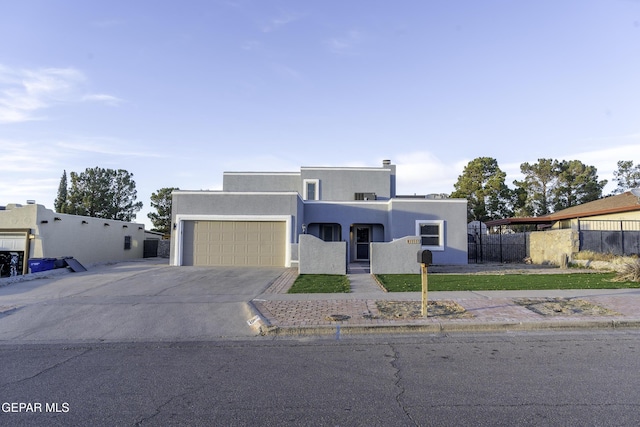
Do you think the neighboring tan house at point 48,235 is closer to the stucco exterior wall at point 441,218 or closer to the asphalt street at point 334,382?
the asphalt street at point 334,382

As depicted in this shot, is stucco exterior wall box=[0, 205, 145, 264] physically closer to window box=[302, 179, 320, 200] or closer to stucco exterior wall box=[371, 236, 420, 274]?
window box=[302, 179, 320, 200]

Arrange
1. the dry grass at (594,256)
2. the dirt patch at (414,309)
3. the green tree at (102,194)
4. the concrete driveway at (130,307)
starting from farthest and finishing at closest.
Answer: the green tree at (102,194) → the dry grass at (594,256) → the dirt patch at (414,309) → the concrete driveway at (130,307)

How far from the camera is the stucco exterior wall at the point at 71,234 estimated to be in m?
21.5

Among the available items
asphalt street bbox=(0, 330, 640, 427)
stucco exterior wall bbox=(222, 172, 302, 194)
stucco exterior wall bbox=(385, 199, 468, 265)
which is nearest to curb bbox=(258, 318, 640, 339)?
asphalt street bbox=(0, 330, 640, 427)

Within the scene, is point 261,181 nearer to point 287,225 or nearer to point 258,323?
point 287,225

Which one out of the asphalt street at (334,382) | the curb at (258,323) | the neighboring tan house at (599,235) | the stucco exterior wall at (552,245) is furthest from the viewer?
the neighboring tan house at (599,235)

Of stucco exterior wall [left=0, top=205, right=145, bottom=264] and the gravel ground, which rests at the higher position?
stucco exterior wall [left=0, top=205, right=145, bottom=264]

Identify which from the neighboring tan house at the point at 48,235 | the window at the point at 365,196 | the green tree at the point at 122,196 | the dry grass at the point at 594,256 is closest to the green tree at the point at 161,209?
the green tree at the point at 122,196

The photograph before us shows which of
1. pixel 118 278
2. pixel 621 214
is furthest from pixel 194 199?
pixel 621 214

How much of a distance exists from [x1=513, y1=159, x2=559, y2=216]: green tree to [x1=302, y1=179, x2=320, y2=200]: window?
82.8ft

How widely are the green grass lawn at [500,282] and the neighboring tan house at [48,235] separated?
683 inches

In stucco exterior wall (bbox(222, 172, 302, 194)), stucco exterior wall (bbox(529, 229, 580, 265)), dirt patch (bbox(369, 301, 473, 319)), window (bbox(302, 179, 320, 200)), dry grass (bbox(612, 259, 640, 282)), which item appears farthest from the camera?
stucco exterior wall (bbox(222, 172, 302, 194))

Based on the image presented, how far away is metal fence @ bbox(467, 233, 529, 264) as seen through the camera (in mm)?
24891

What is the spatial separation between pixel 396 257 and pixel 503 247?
44.5 ft
